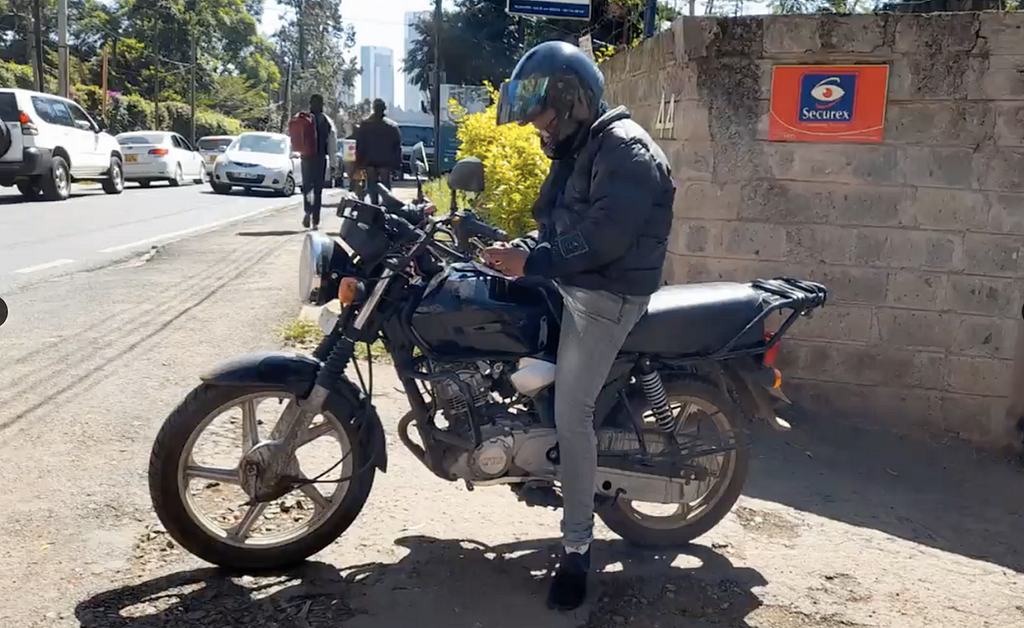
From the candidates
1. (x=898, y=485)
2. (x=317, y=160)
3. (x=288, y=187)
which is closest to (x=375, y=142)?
(x=317, y=160)

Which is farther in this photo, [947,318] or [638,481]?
[947,318]

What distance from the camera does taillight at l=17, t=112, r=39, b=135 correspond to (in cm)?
1617

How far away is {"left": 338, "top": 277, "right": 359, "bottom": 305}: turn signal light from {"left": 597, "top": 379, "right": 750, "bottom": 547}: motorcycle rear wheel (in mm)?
1280

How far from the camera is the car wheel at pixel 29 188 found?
16812 mm

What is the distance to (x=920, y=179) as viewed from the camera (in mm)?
5238

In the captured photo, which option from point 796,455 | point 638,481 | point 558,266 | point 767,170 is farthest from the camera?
point 767,170

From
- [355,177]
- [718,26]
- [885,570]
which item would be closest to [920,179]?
[718,26]

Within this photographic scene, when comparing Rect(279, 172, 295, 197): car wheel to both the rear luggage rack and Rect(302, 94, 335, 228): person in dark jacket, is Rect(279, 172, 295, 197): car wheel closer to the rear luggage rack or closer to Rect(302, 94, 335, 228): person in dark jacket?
Rect(302, 94, 335, 228): person in dark jacket

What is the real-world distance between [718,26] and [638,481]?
2.95 m

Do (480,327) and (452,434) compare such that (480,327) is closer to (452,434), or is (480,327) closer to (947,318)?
(452,434)

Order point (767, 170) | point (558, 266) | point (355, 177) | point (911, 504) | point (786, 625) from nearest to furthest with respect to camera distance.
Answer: point (558, 266)
point (786, 625)
point (911, 504)
point (767, 170)
point (355, 177)

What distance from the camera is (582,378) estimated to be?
10.7 feet

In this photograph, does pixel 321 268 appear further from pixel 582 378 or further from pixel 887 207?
pixel 887 207

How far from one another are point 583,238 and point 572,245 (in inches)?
1.7
